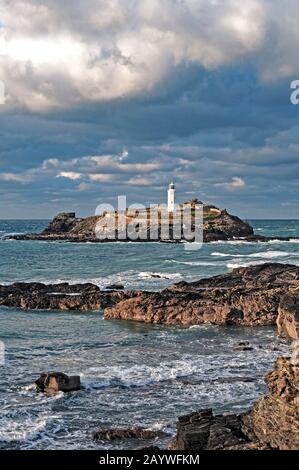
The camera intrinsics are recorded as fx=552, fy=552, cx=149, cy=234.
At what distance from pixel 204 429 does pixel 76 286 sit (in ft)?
98.6

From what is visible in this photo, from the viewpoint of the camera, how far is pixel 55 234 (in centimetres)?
13300

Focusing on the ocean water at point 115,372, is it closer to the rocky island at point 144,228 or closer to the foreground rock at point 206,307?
the foreground rock at point 206,307

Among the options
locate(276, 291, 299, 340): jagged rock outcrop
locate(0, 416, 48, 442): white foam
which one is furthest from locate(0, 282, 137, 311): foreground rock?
locate(0, 416, 48, 442): white foam

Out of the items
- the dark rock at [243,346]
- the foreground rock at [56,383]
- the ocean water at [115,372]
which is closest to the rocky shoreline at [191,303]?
the ocean water at [115,372]

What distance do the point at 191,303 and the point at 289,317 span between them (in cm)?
700

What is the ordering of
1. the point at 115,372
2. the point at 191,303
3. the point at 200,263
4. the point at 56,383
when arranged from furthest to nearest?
the point at 200,263
the point at 191,303
the point at 115,372
the point at 56,383

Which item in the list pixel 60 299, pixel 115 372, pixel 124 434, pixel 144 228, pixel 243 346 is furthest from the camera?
pixel 144 228

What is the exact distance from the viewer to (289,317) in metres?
25.2

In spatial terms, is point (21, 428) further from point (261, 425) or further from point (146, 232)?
point (146, 232)

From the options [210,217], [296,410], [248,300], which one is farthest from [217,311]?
[210,217]

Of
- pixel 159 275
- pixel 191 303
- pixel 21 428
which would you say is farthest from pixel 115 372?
pixel 159 275

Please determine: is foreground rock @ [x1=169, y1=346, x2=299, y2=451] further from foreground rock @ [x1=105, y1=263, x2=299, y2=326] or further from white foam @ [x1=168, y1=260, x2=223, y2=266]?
white foam @ [x1=168, y1=260, x2=223, y2=266]
